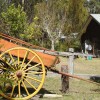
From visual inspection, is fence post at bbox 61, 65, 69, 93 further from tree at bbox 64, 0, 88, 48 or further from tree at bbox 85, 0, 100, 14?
tree at bbox 85, 0, 100, 14

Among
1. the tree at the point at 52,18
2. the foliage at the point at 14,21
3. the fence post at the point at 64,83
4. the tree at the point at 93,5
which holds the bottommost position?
the fence post at the point at 64,83

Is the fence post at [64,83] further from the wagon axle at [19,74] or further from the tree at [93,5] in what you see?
the tree at [93,5]

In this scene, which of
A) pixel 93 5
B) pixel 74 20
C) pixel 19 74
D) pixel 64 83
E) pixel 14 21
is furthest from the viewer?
pixel 93 5

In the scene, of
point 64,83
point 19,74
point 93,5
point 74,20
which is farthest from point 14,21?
point 93,5

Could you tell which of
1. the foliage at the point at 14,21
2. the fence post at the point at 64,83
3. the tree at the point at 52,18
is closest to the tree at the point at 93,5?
the tree at the point at 52,18

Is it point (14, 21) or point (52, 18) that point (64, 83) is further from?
point (52, 18)

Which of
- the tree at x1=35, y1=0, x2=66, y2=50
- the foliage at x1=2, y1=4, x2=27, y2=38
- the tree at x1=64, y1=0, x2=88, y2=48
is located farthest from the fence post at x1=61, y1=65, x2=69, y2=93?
the tree at x1=64, y1=0, x2=88, y2=48

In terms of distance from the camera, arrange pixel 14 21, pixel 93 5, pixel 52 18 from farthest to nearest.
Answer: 1. pixel 93 5
2. pixel 52 18
3. pixel 14 21

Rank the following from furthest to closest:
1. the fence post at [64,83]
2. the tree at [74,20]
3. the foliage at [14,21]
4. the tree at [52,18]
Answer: the tree at [74,20] < the tree at [52,18] < the foliage at [14,21] < the fence post at [64,83]

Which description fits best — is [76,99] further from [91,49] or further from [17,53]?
[91,49]

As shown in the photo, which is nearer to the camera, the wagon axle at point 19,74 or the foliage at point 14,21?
the wagon axle at point 19,74

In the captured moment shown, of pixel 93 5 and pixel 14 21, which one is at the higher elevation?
pixel 93 5

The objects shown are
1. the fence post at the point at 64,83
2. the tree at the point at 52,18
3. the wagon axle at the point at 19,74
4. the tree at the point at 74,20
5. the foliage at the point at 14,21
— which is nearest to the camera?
the wagon axle at the point at 19,74

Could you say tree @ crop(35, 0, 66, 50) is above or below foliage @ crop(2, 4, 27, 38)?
above
